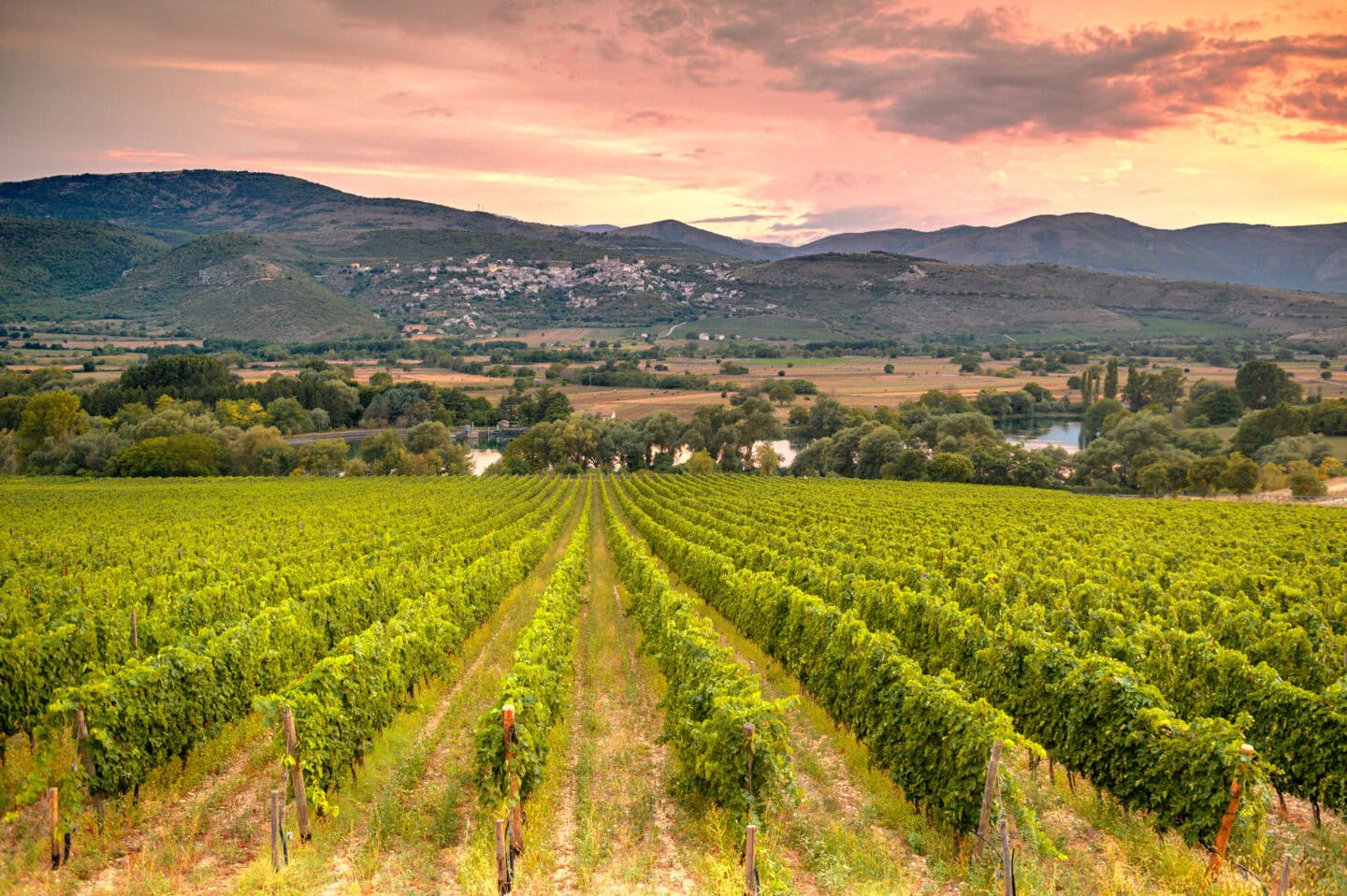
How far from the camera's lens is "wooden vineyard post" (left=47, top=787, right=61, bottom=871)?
8664mm

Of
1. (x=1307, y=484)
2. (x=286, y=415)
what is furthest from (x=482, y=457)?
(x=1307, y=484)

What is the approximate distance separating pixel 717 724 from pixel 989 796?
129 inches

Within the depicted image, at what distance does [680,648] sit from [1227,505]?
44.6 meters

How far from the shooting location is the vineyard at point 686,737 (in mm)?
8938

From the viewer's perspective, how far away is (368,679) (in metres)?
12.4

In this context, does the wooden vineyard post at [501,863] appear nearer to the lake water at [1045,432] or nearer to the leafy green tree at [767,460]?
the leafy green tree at [767,460]

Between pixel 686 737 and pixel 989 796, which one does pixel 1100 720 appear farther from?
pixel 686 737

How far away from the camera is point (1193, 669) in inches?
483

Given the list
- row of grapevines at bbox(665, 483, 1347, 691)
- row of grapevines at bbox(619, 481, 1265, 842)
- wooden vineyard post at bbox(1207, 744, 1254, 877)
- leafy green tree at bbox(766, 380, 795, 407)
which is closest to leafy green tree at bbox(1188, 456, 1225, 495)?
row of grapevines at bbox(665, 483, 1347, 691)

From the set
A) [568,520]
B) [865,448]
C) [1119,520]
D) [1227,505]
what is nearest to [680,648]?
[1119,520]

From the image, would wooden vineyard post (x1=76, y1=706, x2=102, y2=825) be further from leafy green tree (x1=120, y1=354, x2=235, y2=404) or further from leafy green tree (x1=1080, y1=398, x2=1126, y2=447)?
leafy green tree (x1=120, y1=354, x2=235, y2=404)

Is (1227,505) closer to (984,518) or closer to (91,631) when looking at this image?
(984,518)

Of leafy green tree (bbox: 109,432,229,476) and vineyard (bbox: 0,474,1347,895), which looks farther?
leafy green tree (bbox: 109,432,229,476)

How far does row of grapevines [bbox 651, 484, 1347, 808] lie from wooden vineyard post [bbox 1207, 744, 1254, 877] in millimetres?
246
